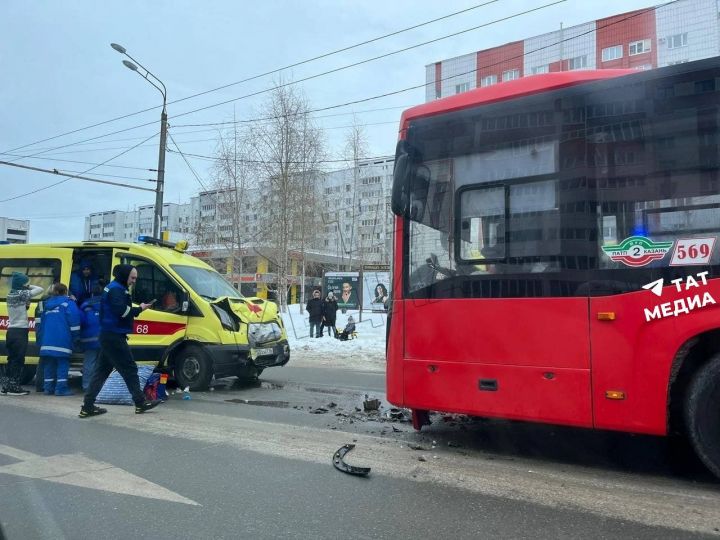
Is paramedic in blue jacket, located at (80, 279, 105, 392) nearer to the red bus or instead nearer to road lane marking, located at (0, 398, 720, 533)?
road lane marking, located at (0, 398, 720, 533)

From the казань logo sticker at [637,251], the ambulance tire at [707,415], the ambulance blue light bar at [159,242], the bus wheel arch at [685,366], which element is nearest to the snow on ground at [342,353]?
the ambulance blue light bar at [159,242]

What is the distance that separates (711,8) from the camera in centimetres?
3422

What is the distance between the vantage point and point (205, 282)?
30.5 feet

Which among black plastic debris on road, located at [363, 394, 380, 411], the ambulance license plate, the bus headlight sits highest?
the bus headlight

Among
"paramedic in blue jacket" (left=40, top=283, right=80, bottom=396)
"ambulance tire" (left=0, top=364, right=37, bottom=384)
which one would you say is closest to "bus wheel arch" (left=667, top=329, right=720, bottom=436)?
"paramedic in blue jacket" (left=40, top=283, right=80, bottom=396)

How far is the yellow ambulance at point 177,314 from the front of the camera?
8.58 m

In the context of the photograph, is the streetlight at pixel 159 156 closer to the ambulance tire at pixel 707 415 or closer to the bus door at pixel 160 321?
the bus door at pixel 160 321

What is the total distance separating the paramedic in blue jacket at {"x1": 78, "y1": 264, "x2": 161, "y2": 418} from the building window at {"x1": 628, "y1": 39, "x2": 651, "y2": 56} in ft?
137

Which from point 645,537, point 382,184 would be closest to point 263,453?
point 645,537

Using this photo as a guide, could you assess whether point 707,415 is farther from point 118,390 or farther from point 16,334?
point 16,334

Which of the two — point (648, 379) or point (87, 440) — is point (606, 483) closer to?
point (648, 379)

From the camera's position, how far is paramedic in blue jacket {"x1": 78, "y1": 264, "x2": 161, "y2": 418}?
22.3 ft

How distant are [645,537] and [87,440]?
206 inches

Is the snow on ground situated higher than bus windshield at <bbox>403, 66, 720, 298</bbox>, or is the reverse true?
bus windshield at <bbox>403, 66, 720, 298</bbox>
